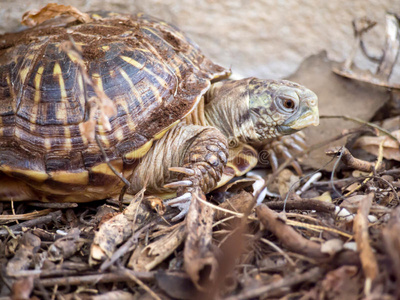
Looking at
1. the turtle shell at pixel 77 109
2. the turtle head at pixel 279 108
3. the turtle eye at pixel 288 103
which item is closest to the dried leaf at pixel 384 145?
the turtle head at pixel 279 108

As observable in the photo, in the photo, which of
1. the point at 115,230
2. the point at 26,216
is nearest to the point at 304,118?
the point at 115,230

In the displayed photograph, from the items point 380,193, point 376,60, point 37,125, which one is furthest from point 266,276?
point 376,60

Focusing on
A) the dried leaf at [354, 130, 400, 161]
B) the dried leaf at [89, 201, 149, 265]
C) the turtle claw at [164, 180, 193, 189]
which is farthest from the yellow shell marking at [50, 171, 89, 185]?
the dried leaf at [354, 130, 400, 161]

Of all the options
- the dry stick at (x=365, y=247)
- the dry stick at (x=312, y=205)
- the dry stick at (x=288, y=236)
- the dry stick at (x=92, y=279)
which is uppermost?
the dry stick at (x=365, y=247)

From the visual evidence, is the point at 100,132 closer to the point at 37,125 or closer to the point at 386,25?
the point at 37,125

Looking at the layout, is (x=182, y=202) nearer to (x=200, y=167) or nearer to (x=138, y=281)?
(x=200, y=167)

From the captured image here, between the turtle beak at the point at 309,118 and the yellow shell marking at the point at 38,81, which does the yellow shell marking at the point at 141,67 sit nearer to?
the yellow shell marking at the point at 38,81

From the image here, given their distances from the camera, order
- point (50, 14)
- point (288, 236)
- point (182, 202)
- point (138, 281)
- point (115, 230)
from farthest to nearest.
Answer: point (50, 14) → point (182, 202) → point (115, 230) → point (288, 236) → point (138, 281)
